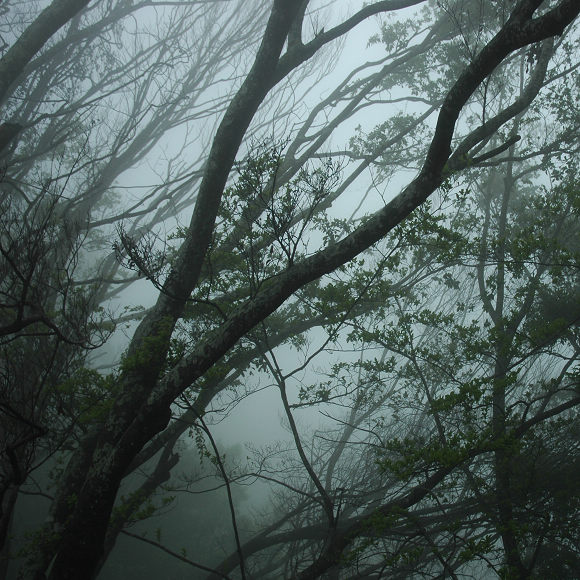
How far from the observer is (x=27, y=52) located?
6.63 meters

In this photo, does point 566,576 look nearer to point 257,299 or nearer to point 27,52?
point 257,299

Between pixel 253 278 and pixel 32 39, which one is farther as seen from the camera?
pixel 32 39

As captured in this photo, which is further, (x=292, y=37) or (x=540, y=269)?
(x=540, y=269)

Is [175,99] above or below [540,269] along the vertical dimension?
above

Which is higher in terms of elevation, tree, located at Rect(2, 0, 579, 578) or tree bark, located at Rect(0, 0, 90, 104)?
tree bark, located at Rect(0, 0, 90, 104)

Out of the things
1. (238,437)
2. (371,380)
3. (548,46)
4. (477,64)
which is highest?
(238,437)

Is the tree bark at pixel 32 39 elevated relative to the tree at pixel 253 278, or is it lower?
elevated

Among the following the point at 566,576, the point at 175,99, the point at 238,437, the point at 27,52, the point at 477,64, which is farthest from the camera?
the point at 238,437

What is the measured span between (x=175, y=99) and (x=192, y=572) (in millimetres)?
15312

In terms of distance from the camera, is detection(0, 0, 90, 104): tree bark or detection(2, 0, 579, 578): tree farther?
detection(0, 0, 90, 104): tree bark

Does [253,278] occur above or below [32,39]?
below

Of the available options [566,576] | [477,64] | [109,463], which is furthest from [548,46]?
[566,576]

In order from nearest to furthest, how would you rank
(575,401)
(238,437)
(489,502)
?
(575,401) → (489,502) → (238,437)

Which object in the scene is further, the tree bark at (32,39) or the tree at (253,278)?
the tree bark at (32,39)
